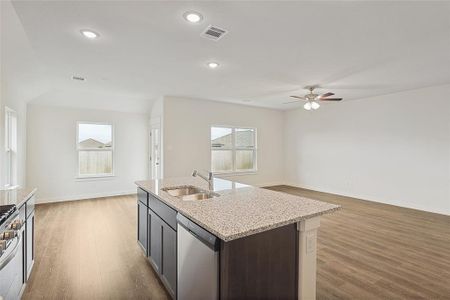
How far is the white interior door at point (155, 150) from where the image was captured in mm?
5805

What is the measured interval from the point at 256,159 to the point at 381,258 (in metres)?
4.68

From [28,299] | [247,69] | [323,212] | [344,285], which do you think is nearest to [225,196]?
[323,212]

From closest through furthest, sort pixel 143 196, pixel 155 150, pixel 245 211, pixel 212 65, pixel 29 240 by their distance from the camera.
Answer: pixel 245 211, pixel 29 240, pixel 143 196, pixel 212 65, pixel 155 150

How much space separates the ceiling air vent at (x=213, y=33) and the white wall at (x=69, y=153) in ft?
14.9

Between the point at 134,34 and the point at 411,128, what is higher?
the point at 134,34

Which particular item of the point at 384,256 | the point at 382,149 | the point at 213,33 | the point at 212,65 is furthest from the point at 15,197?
the point at 382,149

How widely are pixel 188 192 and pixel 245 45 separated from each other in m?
1.92

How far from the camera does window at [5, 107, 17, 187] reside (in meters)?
3.89

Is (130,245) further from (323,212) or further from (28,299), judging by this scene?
(323,212)

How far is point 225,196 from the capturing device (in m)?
2.14

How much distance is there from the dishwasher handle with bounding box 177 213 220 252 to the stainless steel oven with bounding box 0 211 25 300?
103 centimetres

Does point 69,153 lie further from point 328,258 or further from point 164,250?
point 328,258

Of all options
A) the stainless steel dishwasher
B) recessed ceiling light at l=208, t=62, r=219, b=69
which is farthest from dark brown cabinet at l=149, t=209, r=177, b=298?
recessed ceiling light at l=208, t=62, r=219, b=69

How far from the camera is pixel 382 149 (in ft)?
17.6
